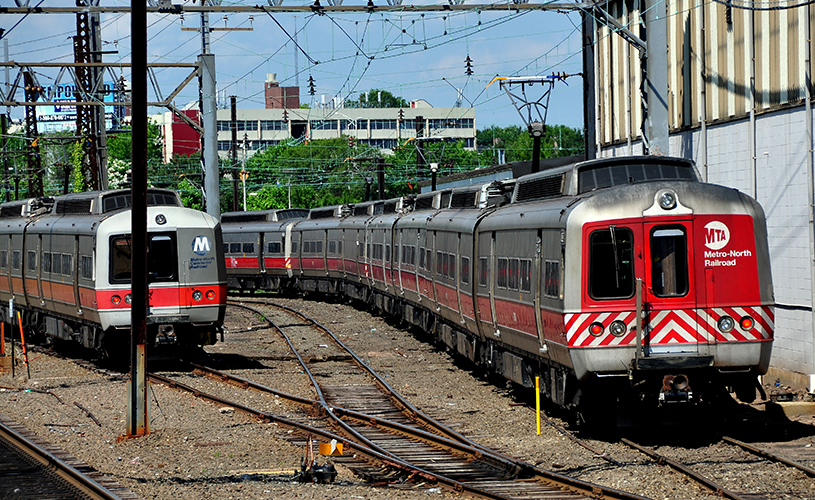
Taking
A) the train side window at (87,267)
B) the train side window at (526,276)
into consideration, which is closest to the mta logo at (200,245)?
the train side window at (87,267)

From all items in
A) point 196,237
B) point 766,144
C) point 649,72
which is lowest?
point 196,237

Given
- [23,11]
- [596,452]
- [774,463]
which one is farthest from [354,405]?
[23,11]

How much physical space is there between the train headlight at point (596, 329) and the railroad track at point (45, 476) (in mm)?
5318

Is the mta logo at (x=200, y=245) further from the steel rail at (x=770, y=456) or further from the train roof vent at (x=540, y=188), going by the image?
the steel rail at (x=770, y=456)

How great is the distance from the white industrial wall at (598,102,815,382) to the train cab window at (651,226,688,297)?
4.81 m

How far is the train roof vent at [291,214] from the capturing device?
50625 mm

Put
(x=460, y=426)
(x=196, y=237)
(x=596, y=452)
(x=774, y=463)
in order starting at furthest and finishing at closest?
(x=196, y=237) < (x=460, y=426) < (x=596, y=452) < (x=774, y=463)

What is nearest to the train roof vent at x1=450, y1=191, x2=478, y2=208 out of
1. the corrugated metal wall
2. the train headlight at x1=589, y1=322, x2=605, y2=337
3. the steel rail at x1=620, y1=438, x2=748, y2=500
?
the corrugated metal wall

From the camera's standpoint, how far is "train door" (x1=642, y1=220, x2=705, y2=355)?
489 inches

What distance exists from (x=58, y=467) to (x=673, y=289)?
726 cm

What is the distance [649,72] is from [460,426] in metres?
7.45

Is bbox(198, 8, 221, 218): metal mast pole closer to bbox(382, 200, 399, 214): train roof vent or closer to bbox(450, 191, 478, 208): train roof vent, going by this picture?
bbox(450, 191, 478, 208): train roof vent

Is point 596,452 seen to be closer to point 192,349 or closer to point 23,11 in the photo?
point 192,349

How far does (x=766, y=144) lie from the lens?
58.6ft
